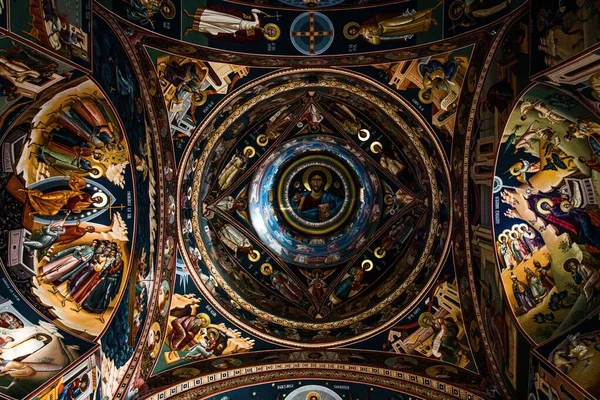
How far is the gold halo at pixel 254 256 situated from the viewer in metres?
15.8

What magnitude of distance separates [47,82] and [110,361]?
6227 millimetres

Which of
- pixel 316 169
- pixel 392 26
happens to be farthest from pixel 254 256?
pixel 392 26

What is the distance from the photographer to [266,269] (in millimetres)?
15805

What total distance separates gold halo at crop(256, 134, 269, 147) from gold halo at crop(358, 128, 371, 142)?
8.83 feet

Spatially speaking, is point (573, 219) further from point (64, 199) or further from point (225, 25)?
point (64, 199)

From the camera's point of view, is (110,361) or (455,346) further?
(455,346)

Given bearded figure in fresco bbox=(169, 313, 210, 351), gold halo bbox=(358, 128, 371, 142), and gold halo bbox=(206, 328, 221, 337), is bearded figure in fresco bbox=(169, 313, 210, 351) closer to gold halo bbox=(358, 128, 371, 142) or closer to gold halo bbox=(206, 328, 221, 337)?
gold halo bbox=(206, 328, 221, 337)

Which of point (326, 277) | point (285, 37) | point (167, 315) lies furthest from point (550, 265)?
point (167, 315)

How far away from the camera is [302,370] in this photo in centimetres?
1437

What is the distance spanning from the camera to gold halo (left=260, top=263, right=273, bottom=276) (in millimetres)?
15773

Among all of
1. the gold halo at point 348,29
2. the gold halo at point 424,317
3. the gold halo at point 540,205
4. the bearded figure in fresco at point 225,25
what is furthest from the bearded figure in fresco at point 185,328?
the gold halo at point 540,205

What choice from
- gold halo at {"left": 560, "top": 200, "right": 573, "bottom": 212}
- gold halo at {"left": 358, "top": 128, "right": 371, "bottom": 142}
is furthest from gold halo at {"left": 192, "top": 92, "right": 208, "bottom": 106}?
gold halo at {"left": 560, "top": 200, "right": 573, "bottom": 212}

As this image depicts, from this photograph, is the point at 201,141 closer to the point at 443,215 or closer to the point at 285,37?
the point at 285,37

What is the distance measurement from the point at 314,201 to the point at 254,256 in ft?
8.57
